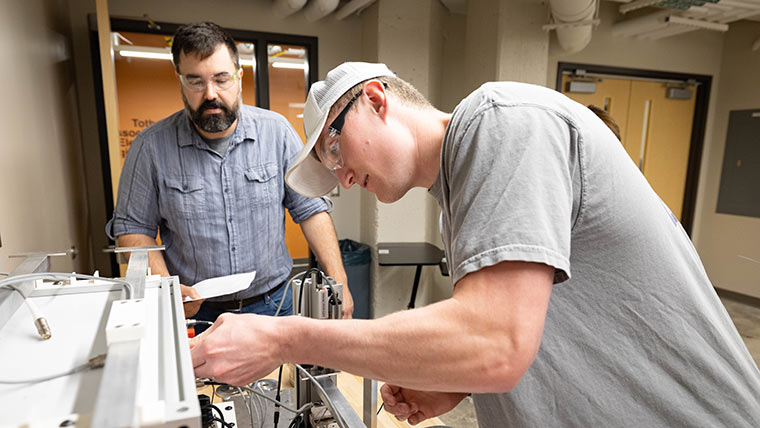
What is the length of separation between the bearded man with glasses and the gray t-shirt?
929 millimetres

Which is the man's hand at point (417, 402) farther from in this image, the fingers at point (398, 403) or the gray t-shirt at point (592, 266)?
the gray t-shirt at point (592, 266)

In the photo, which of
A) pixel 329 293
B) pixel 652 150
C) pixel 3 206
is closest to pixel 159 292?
pixel 329 293

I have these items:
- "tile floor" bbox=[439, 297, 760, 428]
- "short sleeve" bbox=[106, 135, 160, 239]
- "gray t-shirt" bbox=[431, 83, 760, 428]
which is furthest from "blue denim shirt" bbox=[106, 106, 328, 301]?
"tile floor" bbox=[439, 297, 760, 428]

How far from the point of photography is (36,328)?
60cm

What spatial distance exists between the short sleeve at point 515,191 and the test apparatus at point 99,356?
375 millimetres

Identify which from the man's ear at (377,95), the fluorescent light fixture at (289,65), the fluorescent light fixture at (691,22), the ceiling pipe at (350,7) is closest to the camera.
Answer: the man's ear at (377,95)

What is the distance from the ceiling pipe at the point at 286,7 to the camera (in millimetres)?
3100

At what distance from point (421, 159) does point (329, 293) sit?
41cm

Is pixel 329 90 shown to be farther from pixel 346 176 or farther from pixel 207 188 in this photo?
pixel 207 188

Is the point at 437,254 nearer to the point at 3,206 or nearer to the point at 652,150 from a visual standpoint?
the point at 3,206

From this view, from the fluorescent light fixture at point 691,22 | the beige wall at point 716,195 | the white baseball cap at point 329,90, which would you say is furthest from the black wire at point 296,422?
the beige wall at point 716,195

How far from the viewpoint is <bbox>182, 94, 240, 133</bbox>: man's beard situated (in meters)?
1.60

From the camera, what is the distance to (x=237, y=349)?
0.65 m

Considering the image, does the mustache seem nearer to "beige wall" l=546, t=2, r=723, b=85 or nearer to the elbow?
the elbow
